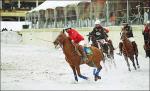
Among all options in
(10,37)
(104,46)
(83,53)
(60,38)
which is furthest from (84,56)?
(10,37)

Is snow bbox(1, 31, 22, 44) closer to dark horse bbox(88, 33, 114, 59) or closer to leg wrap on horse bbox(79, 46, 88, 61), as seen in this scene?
dark horse bbox(88, 33, 114, 59)

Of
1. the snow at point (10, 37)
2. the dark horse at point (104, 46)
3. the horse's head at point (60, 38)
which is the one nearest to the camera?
the horse's head at point (60, 38)

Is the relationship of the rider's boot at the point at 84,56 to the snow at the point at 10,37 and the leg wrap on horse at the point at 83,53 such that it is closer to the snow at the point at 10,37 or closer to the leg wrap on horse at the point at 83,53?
the leg wrap on horse at the point at 83,53

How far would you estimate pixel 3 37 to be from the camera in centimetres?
6131

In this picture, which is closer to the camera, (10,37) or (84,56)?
(84,56)

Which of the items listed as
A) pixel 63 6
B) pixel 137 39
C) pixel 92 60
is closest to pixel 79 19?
pixel 63 6

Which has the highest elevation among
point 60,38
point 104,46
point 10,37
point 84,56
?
point 60,38

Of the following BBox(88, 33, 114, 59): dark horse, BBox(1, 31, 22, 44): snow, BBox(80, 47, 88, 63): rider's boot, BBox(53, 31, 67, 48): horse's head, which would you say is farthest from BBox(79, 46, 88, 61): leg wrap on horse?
BBox(1, 31, 22, 44): snow

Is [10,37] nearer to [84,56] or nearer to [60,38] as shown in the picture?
[84,56]

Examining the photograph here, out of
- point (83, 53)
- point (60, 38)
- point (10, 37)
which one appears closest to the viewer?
point (60, 38)

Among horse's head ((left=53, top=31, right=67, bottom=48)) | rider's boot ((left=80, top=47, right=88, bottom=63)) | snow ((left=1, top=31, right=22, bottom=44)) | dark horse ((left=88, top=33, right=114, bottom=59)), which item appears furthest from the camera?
snow ((left=1, top=31, right=22, bottom=44))

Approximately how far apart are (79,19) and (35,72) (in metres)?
19.8

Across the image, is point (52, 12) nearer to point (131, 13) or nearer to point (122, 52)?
point (131, 13)

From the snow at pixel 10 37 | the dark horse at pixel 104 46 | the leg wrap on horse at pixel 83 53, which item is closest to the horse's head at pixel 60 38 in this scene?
the leg wrap on horse at pixel 83 53
